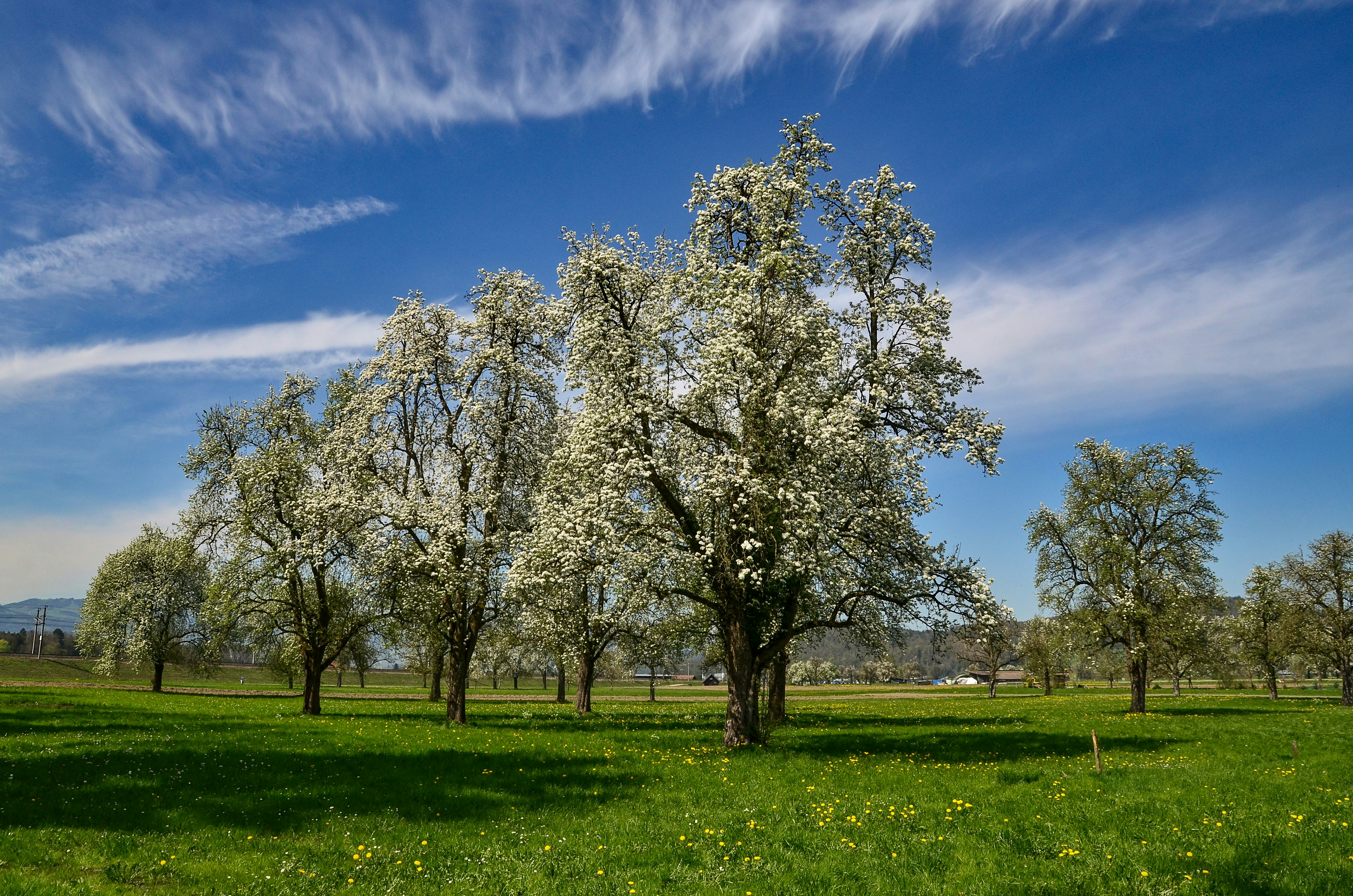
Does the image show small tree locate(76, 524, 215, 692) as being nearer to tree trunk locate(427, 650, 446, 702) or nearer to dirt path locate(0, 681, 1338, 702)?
dirt path locate(0, 681, 1338, 702)

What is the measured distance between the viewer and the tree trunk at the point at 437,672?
42.2 meters

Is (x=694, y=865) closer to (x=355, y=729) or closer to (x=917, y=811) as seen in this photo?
(x=917, y=811)

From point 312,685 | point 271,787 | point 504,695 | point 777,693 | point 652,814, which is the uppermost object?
point 271,787

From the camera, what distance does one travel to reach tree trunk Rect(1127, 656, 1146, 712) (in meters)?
44.8

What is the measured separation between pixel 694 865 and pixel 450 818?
5.15 meters

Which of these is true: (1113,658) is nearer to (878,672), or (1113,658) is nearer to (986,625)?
(986,625)

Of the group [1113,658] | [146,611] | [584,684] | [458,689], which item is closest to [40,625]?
[146,611]

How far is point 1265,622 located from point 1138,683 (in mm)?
22418

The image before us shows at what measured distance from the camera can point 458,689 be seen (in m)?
32.2

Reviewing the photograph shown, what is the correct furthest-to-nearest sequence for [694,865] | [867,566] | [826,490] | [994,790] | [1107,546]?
[1107,546], [867,566], [826,490], [994,790], [694,865]

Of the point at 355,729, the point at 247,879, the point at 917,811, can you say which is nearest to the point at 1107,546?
the point at 917,811

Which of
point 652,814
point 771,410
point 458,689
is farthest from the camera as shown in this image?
point 458,689

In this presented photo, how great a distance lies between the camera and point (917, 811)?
1405cm

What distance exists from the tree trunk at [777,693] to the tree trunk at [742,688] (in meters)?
10.6
